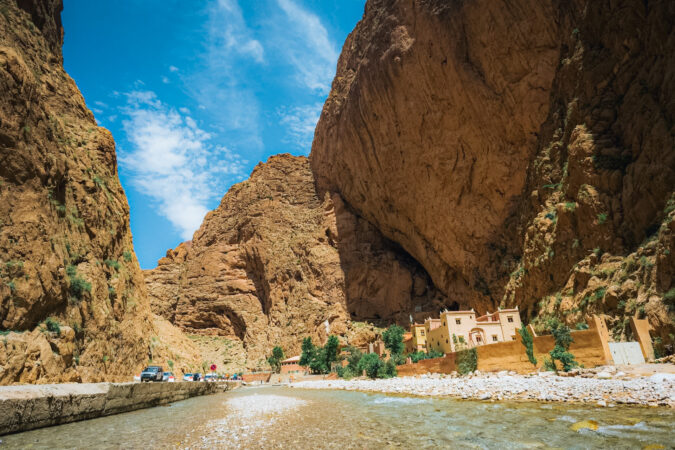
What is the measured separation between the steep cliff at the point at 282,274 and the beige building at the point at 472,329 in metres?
15.0

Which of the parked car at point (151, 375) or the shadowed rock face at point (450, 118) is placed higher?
the shadowed rock face at point (450, 118)

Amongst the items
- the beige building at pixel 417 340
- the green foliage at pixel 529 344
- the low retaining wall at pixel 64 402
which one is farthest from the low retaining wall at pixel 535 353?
the low retaining wall at pixel 64 402

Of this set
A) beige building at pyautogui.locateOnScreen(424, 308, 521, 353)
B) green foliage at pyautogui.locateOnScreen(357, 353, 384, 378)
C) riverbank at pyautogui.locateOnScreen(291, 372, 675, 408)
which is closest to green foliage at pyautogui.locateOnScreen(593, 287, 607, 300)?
riverbank at pyautogui.locateOnScreen(291, 372, 675, 408)

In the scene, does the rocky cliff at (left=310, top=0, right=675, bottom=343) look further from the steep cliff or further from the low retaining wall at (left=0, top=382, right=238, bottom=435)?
the low retaining wall at (left=0, top=382, right=238, bottom=435)

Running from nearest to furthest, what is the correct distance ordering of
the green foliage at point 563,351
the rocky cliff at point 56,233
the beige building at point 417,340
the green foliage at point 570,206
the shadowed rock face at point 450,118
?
the rocky cliff at point 56,233 < the green foliage at point 563,351 < the green foliage at point 570,206 < the shadowed rock face at point 450,118 < the beige building at point 417,340

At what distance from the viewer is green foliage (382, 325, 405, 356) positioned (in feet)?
144

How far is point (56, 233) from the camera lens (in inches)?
727

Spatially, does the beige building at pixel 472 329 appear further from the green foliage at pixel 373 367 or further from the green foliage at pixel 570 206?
the green foliage at pixel 570 206

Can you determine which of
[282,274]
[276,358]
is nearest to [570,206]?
[276,358]

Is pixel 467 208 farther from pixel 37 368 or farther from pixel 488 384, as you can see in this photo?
pixel 37 368

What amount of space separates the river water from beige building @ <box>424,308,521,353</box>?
22.2 meters

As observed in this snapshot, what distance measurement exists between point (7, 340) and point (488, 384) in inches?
783

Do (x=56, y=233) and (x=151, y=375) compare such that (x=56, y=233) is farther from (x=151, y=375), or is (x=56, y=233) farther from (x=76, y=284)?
(x=151, y=375)

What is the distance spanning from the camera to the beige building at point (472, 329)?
3303cm
